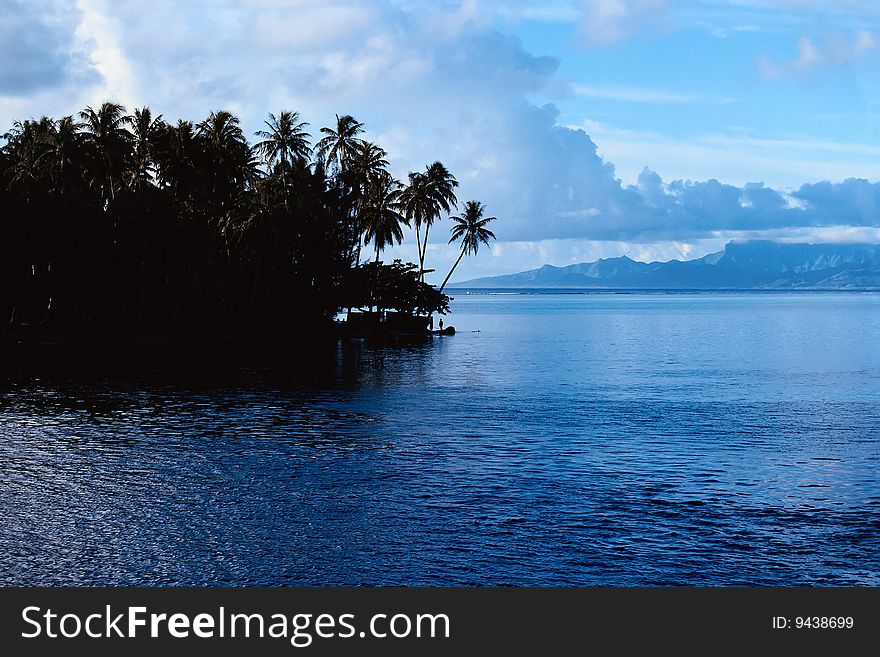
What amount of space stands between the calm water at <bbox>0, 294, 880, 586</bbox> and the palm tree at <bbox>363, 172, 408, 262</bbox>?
57668 millimetres

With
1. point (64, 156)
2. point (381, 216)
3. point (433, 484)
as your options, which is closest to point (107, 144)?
point (64, 156)

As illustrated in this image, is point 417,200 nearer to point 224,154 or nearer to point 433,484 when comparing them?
point 224,154

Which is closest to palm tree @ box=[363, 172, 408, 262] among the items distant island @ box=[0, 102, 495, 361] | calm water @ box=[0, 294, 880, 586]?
distant island @ box=[0, 102, 495, 361]

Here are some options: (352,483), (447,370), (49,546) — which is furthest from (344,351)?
(49,546)

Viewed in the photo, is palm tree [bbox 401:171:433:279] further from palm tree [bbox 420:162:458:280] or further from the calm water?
the calm water

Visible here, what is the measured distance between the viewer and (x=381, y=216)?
356 ft

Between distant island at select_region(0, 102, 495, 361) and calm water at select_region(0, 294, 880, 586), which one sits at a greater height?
distant island at select_region(0, 102, 495, 361)

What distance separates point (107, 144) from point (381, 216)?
3322cm

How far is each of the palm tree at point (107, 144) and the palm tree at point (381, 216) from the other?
94.1 ft

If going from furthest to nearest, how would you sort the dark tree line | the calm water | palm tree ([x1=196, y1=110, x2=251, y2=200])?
palm tree ([x1=196, y1=110, x2=251, y2=200]) < the dark tree line < the calm water

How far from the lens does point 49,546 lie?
18.8 metres

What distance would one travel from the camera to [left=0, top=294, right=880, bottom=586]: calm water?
59.0ft

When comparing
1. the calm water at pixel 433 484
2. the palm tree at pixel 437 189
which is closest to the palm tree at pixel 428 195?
the palm tree at pixel 437 189

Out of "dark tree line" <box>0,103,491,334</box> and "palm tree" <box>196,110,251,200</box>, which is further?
"palm tree" <box>196,110,251,200</box>
